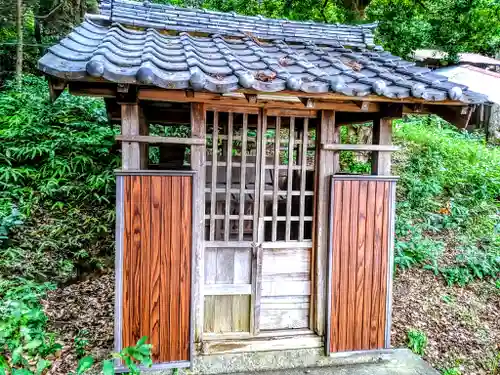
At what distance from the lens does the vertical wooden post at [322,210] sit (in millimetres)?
4117

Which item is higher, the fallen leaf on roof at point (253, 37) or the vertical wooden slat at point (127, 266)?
the fallen leaf on roof at point (253, 37)

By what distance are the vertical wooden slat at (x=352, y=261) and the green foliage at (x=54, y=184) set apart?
14.5 feet

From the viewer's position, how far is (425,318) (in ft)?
19.3

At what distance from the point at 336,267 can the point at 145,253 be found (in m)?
2.17

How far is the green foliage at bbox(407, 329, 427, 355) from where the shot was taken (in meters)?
5.11

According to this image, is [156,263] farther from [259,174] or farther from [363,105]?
[363,105]

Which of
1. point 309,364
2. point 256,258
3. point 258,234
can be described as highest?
point 258,234

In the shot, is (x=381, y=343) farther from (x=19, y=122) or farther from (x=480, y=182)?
(x=19, y=122)

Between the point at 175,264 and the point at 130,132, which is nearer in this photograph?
the point at 130,132

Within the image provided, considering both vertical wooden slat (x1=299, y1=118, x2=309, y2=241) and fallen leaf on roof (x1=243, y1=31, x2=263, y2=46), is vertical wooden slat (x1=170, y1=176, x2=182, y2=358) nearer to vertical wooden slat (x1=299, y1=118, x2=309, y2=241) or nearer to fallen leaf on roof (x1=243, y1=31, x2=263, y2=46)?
vertical wooden slat (x1=299, y1=118, x2=309, y2=241)

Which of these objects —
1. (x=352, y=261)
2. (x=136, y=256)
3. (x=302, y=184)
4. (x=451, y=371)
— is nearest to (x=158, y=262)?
(x=136, y=256)

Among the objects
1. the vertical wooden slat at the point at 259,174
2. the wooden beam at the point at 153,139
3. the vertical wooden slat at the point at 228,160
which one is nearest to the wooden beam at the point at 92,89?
the wooden beam at the point at 153,139

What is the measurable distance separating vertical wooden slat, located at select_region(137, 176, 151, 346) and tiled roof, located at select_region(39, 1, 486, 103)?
46.3 inches

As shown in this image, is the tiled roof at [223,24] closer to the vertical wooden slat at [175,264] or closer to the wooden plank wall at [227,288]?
the vertical wooden slat at [175,264]
